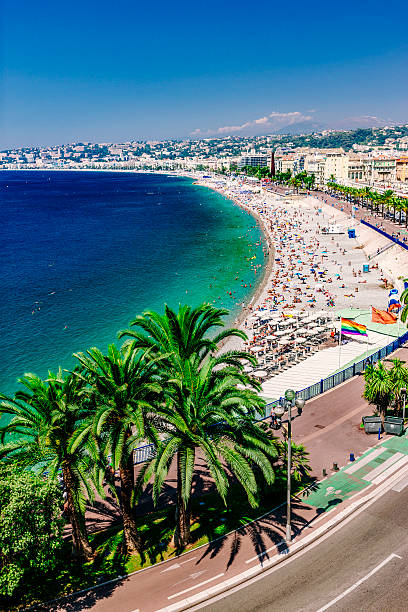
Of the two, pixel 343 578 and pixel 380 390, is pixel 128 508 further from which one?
pixel 380 390

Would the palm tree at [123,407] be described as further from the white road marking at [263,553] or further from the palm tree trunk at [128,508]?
the white road marking at [263,553]

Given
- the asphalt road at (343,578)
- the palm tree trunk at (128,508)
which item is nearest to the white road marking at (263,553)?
the asphalt road at (343,578)

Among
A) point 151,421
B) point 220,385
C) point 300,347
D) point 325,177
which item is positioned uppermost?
point 325,177

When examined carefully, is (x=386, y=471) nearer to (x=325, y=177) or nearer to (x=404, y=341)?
(x=404, y=341)

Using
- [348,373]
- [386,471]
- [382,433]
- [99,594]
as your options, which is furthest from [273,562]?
[348,373]

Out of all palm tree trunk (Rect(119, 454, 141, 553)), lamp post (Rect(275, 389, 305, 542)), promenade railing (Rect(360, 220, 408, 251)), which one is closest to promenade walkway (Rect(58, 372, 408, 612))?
lamp post (Rect(275, 389, 305, 542))

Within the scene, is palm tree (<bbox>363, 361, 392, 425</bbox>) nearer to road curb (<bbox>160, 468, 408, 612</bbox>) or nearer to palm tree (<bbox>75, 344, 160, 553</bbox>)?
road curb (<bbox>160, 468, 408, 612</bbox>)
